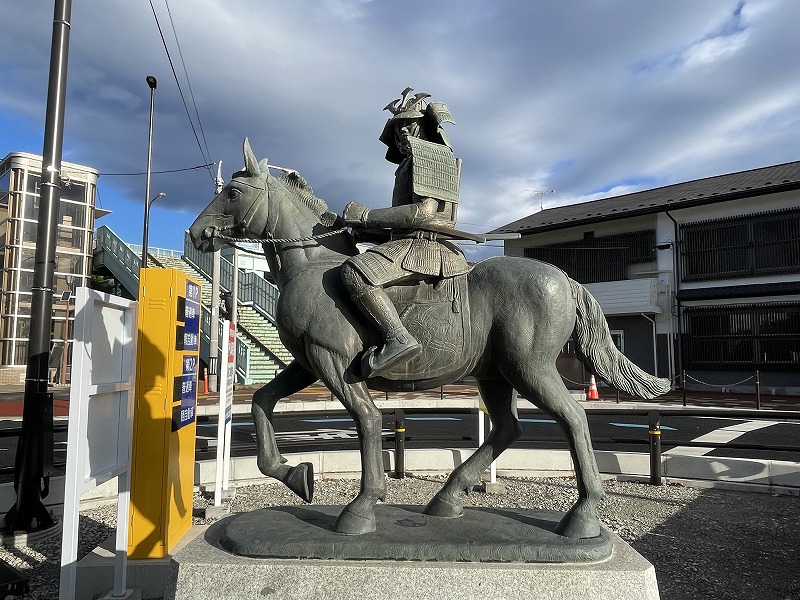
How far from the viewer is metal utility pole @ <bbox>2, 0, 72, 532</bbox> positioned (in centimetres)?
532

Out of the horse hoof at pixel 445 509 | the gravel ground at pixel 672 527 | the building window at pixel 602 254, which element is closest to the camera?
the horse hoof at pixel 445 509

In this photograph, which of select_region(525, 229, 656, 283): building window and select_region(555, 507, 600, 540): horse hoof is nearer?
select_region(555, 507, 600, 540): horse hoof

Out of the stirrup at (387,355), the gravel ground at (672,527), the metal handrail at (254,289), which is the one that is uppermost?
the metal handrail at (254,289)

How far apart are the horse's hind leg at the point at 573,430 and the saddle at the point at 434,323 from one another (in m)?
0.46

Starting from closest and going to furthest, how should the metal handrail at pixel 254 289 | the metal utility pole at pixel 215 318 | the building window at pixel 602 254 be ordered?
the metal utility pole at pixel 215 318, the metal handrail at pixel 254 289, the building window at pixel 602 254

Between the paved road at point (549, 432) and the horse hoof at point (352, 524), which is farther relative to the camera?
the paved road at point (549, 432)

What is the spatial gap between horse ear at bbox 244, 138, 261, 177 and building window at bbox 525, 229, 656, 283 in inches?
847

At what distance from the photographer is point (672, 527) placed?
18.2 ft

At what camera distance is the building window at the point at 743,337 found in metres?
20.0

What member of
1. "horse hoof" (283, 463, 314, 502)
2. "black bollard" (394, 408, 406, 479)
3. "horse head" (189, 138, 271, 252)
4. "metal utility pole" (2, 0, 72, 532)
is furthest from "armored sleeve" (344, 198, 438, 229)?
"black bollard" (394, 408, 406, 479)

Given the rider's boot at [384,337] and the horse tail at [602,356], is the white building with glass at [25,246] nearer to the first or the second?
the rider's boot at [384,337]

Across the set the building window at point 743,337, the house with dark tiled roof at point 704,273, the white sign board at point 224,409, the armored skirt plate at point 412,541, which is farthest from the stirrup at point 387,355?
the building window at point 743,337

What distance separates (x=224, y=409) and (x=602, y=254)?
74.2 ft

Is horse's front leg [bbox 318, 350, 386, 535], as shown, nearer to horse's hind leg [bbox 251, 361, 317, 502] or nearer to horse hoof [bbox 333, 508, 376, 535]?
horse hoof [bbox 333, 508, 376, 535]
